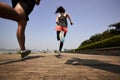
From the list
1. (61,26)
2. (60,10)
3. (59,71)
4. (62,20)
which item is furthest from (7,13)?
(60,10)

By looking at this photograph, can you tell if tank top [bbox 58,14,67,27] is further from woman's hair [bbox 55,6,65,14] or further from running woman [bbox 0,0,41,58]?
running woman [bbox 0,0,41,58]

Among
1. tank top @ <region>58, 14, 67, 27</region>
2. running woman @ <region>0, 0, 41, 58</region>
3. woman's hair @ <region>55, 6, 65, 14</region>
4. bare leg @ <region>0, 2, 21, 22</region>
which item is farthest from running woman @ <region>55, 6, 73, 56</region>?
bare leg @ <region>0, 2, 21, 22</region>

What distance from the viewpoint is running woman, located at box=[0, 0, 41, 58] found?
196 centimetres

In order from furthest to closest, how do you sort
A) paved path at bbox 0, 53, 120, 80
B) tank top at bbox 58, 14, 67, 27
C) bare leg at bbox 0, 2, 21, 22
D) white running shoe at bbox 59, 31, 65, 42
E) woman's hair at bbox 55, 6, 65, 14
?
woman's hair at bbox 55, 6, 65, 14 → tank top at bbox 58, 14, 67, 27 → white running shoe at bbox 59, 31, 65, 42 → paved path at bbox 0, 53, 120, 80 → bare leg at bbox 0, 2, 21, 22

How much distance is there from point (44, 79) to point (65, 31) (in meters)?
5.83

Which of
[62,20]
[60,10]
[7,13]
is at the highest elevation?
[60,10]

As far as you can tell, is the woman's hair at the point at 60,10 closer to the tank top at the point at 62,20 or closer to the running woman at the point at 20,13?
the tank top at the point at 62,20

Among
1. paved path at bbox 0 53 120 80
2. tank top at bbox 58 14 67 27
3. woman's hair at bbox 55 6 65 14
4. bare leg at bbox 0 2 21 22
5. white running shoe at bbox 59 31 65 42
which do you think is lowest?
paved path at bbox 0 53 120 80

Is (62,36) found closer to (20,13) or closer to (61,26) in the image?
(61,26)

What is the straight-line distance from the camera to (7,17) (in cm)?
203

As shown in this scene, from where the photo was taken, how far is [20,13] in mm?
2344

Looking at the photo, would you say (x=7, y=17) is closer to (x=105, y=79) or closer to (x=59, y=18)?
(x=105, y=79)

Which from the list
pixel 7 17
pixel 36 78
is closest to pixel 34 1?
pixel 7 17

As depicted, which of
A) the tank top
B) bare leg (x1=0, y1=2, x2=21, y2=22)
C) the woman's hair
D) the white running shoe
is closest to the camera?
bare leg (x1=0, y1=2, x2=21, y2=22)
